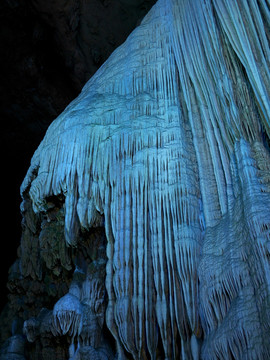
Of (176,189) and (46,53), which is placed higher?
(46,53)

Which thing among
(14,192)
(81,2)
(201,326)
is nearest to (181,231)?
(201,326)

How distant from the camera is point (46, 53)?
7227mm

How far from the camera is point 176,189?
3.11m

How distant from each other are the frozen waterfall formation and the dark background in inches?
103

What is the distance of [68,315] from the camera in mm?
3119

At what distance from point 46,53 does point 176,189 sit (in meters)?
5.24

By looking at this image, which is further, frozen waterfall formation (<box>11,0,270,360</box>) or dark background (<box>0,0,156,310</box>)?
dark background (<box>0,0,156,310</box>)

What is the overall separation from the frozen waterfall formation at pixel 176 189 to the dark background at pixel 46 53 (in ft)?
8.58

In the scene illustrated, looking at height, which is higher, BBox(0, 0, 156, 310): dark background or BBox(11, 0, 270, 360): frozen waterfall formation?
BBox(0, 0, 156, 310): dark background

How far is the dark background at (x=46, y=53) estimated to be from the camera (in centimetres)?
641

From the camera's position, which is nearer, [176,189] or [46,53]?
[176,189]

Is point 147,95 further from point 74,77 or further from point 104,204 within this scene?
point 74,77

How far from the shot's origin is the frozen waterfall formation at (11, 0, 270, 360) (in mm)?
2553

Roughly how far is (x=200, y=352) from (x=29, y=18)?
21.1ft
